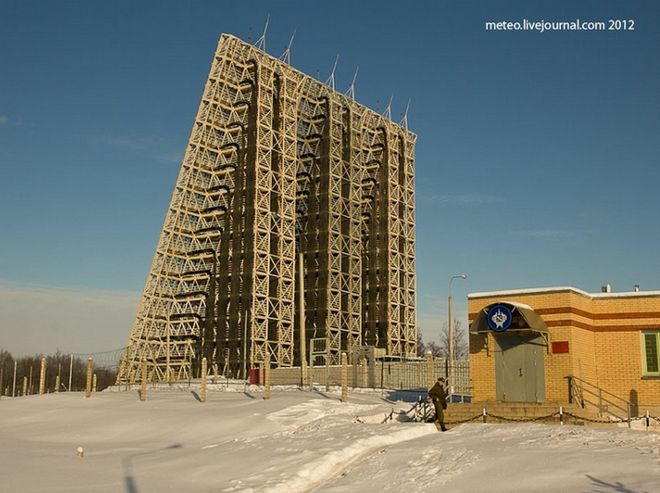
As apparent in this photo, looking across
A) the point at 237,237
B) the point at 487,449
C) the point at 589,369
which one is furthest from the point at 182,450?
the point at 237,237

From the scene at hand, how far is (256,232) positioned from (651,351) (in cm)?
4600

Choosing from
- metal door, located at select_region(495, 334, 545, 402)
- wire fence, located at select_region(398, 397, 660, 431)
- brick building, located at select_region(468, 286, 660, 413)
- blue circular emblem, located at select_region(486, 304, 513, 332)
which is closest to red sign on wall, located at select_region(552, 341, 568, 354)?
brick building, located at select_region(468, 286, 660, 413)

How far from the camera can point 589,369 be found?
31062 millimetres

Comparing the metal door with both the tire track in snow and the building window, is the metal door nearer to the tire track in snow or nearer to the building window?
the building window

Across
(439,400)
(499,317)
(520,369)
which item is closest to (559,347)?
(520,369)

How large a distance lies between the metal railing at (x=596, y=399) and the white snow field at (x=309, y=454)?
503cm

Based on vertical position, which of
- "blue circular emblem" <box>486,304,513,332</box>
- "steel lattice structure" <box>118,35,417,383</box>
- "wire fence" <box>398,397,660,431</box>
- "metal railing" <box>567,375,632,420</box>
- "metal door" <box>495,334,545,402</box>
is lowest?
"wire fence" <box>398,397,660,431</box>

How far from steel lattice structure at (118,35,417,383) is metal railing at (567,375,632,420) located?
39.9 m

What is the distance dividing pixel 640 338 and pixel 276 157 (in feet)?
166

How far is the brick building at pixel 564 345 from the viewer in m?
29.2

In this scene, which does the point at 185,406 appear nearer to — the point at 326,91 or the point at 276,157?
the point at 276,157

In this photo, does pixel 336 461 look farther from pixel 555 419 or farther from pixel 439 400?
pixel 555 419

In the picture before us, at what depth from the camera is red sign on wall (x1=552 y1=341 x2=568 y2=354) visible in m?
29.3

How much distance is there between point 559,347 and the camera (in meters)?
29.4
